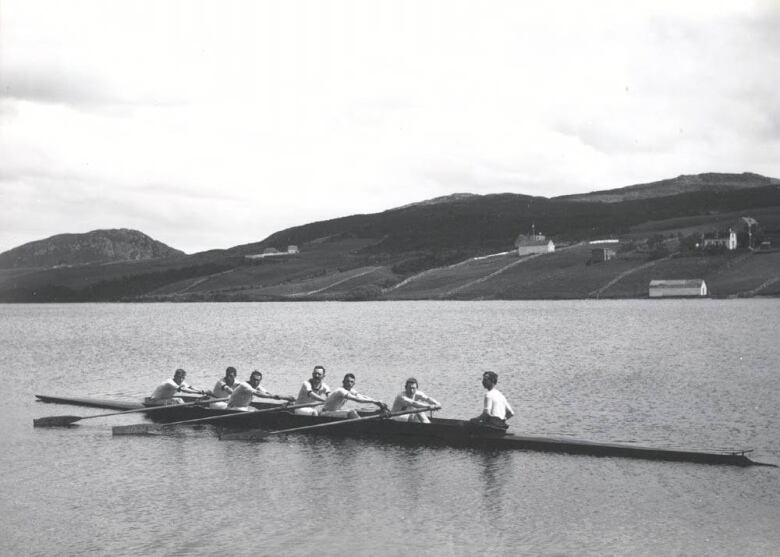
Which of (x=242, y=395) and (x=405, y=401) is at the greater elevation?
(x=242, y=395)

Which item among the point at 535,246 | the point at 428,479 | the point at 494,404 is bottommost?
the point at 428,479

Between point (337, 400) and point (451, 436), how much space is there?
4311 mm

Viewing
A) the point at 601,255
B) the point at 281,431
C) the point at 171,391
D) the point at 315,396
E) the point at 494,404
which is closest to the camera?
the point at 494,404

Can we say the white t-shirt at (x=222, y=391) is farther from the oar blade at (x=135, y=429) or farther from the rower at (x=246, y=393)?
the oar blade at (x=135, y=429)

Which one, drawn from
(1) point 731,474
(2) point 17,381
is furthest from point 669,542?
(2) point 17,381

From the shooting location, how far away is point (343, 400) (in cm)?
2833

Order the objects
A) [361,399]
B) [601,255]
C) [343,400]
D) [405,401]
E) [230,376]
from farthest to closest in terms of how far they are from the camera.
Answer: [601,255] → [230,376] → [343,400] → [361,399] → [405,401]

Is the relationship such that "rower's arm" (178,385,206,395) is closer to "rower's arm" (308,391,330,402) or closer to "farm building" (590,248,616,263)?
"rower's arm" (308,391,330,402)

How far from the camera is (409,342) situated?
246 feet

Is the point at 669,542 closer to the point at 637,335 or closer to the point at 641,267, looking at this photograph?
the point at 637,335

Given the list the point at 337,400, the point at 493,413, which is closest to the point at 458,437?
the point at 493,413

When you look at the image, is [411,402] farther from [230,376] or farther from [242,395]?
[230,376]

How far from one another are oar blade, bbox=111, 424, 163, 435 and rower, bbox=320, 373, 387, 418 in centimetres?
612

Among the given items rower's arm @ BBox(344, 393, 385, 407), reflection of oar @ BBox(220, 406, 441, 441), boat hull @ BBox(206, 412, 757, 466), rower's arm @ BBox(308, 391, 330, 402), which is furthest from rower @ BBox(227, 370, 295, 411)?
rower's arm @ BBox(344, 393, 385, 407)
